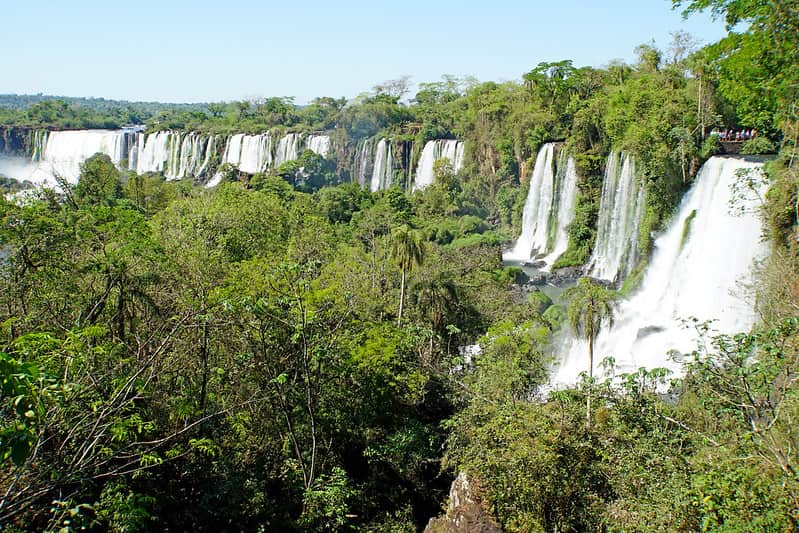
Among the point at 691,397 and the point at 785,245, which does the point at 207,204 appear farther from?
the point at 785,245

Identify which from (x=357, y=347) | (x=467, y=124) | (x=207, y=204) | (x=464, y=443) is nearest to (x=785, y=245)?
(x=464, y=443)

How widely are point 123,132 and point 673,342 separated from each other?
6857cm

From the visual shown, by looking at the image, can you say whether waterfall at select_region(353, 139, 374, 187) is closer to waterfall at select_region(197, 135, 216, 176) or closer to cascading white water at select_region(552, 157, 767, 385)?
waterfall at select_region(197, 135, 216, 176)

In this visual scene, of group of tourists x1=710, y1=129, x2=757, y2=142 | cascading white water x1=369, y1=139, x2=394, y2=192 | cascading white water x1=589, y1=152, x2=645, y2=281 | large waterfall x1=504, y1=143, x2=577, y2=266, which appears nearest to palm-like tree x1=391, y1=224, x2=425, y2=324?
cascading white water x1=589, y1=152, x2=645, y2=281

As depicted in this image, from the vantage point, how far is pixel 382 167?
5447 centimetres

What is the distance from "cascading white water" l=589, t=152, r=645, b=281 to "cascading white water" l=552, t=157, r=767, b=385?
3.29 metres

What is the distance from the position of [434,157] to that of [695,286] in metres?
32.0

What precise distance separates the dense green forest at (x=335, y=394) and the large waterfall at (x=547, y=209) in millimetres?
13855

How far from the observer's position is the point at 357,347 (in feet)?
42.4

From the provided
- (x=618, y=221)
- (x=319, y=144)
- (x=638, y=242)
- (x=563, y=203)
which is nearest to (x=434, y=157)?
(x=319, y=144)

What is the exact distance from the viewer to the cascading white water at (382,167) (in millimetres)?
53938

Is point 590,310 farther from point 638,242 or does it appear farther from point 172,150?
point 172,150

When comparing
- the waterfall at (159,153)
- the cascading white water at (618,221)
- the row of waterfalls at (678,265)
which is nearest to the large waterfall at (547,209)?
the cascading white water at (618,221)

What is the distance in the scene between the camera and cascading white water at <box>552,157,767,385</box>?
1933cm
